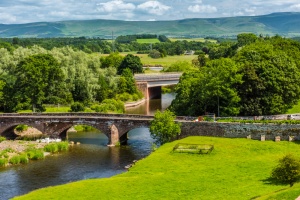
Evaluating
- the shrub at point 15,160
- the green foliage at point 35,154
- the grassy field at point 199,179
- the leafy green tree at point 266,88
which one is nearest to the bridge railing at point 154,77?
the leafy green tree at point 266,88

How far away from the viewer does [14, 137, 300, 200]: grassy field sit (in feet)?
184

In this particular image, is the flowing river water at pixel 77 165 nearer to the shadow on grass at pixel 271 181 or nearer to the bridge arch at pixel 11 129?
the bridge arch at pixel 11 129

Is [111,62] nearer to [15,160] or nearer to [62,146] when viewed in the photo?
[62,146]

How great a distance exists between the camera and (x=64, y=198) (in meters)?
58.2

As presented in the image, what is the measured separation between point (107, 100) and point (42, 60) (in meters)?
22.9

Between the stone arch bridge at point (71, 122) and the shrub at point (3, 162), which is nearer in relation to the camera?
the shrub at point (3, 162)

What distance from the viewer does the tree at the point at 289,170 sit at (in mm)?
55116

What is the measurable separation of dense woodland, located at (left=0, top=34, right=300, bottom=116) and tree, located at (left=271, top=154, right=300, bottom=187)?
3630cm

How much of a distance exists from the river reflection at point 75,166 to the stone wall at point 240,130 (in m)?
9.60

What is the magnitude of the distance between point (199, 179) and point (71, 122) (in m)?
44.8

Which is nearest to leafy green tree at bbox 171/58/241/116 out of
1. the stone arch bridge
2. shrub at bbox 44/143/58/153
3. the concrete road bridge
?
the stone arch bridge

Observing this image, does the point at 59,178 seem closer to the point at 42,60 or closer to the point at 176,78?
the point at 42,60

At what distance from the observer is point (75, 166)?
266 ft

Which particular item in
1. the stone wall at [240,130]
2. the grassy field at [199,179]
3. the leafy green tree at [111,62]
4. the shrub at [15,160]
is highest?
the leafy green tree at [111,62]
